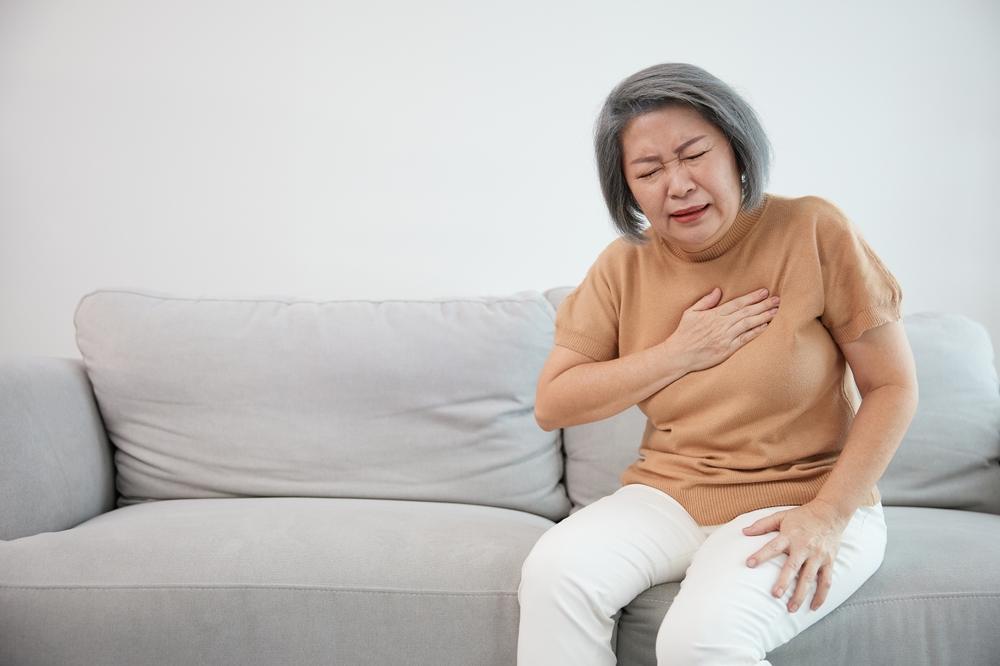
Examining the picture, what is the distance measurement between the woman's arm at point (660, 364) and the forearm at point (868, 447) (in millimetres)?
205

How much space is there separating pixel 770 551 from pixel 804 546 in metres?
0.05

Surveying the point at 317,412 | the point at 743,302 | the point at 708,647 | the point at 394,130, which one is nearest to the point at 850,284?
the point at 743,302

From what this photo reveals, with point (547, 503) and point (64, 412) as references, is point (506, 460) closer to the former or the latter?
point (547, 503)

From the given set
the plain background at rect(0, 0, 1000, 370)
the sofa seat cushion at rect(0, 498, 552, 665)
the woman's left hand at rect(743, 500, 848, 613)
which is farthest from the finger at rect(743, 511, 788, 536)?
the plain background at rect(0, 0, 1000, 370)

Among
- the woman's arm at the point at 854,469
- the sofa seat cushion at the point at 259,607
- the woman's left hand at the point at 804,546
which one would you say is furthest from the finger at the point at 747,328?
the sofa seat cushion at the point at 259,607

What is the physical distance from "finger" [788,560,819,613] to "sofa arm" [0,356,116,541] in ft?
4.44

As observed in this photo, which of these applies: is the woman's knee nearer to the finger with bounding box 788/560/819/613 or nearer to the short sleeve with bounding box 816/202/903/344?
the finger with bounding box 788/560/819/613

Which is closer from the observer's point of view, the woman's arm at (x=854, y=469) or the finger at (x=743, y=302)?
the woman's arm at (x=854, y=469)

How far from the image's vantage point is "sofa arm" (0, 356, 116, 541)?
1.36 m

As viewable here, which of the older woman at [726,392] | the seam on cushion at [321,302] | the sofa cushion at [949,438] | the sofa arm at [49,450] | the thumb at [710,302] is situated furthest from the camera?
the seam on cushion at [321,302]

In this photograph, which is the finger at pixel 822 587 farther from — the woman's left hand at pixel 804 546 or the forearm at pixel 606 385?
the forearm at pixel 606 385

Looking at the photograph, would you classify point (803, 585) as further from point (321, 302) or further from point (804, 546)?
point (321, 302)

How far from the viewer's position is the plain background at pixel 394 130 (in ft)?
7.04

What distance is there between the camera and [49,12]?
7.02ft
